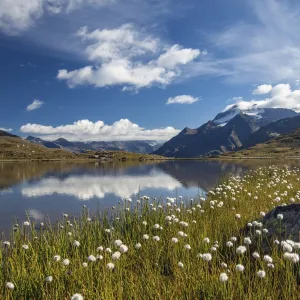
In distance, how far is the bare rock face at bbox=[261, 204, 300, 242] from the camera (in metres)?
8.48

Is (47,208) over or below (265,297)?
below

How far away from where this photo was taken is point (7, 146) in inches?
6767

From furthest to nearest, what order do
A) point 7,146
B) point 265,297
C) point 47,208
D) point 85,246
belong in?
point 7,146
point 47,208
point 85,246
point 265,297

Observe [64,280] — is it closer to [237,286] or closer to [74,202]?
[237,286]

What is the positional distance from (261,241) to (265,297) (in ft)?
9.68

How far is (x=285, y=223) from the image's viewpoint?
8906 mm

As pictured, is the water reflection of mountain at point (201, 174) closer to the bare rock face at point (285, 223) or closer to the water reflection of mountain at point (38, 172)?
the water reflection of mountain at point (38, 172)

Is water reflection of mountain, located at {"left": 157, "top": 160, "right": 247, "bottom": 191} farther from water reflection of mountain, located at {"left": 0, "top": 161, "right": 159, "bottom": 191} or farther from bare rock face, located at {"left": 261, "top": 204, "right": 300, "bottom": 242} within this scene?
bare rock face, located at {"left": 261, "top": 204, "right": 300, "bottom": 242}

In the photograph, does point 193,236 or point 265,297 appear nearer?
point 265,297

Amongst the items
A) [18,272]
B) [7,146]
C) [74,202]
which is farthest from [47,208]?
[7,146]

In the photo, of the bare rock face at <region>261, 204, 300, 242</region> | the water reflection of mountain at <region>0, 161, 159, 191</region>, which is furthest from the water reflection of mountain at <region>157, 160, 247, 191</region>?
the bare rock face at <region>261, 204, 300, 242</region>

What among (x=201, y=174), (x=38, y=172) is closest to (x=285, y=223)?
(x=201, y=174)

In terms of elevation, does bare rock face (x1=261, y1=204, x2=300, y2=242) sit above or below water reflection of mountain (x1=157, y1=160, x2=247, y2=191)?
above

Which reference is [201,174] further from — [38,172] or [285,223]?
[285,223]
